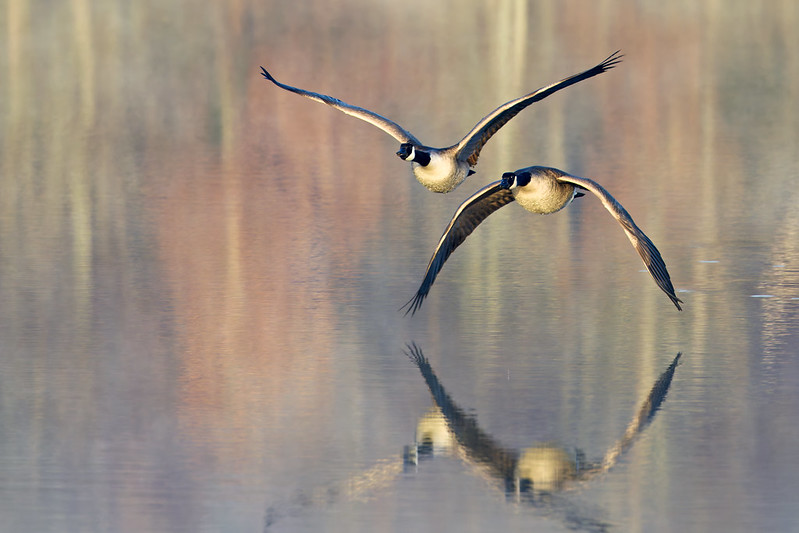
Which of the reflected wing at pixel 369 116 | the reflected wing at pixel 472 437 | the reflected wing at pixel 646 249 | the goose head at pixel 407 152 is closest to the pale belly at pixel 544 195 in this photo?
the reflected wing at pixel 646 249

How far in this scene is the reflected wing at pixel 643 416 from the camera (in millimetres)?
9008

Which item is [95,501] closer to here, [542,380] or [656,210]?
[542,380]

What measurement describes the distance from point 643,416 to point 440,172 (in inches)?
180

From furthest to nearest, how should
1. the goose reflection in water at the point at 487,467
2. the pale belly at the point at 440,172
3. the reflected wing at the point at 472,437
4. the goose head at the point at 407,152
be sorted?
the pale belly at the point at 440,172 < the goose head at the point at 407,152 < the reflected wing at the point at 472,437 < the goose reflection in water at the point at 487,467

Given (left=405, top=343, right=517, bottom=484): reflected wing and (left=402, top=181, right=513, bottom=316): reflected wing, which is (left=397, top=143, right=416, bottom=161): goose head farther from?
(left=405, top=343, right=517, bottom=484): reflected wing

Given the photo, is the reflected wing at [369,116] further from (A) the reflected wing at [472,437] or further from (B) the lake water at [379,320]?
(A) the reflected wing at [472,437]

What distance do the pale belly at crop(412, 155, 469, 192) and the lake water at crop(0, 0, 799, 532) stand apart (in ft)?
2.79

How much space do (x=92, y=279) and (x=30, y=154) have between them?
28.6 feet

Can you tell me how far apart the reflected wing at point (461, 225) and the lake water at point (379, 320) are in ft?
0.88

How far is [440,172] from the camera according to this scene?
13828 mm

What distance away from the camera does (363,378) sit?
10688mm

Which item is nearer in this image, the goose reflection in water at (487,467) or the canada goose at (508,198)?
the goose reflection in water at (487,467)

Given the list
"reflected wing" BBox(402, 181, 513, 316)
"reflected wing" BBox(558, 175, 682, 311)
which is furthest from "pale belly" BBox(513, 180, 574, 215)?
"reflected wing" BBox(558, 175, 682, 311)

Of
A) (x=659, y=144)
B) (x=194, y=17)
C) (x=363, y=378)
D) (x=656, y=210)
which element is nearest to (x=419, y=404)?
(x=363, y=378)
